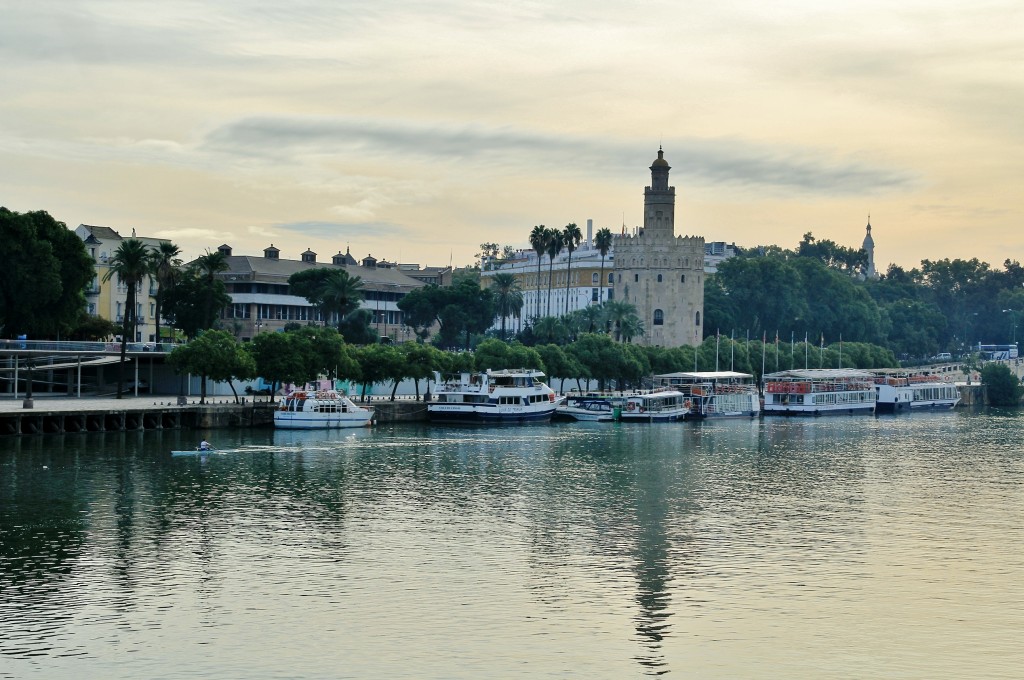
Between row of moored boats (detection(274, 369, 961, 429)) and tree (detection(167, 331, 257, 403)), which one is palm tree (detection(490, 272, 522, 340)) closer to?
row of moored boats (detection(274, 369, 961, 429))

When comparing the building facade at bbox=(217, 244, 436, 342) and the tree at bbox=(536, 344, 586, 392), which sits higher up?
the building facade at bbox=(217, 244, 436, 342)

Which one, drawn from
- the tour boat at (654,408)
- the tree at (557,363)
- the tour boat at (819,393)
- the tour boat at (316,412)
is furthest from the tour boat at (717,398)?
the tour boat at (316,412)

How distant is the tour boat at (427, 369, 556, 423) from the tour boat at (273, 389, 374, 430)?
1260cm

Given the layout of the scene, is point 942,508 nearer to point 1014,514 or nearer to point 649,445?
point 1014,514

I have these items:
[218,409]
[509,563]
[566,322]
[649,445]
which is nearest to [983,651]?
[509,563]

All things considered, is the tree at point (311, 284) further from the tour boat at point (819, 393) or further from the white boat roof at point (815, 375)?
the white boat roof at point (815, 375)

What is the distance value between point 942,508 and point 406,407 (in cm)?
6520

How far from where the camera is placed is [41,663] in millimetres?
40031

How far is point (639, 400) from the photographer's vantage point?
136 m

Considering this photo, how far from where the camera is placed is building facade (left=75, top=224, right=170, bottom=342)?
159750mm

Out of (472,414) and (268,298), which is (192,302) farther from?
(472,414)

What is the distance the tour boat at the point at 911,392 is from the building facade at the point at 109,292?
90044 mm

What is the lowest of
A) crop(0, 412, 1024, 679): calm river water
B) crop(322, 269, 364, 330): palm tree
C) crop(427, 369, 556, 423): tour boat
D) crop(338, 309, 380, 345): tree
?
crop(0, 412, 1024, 679): calm river water

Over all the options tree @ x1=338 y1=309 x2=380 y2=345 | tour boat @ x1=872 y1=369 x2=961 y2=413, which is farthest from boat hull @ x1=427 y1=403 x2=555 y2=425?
tour boat @ x1=872 y1=369 x2=961 y2=413
